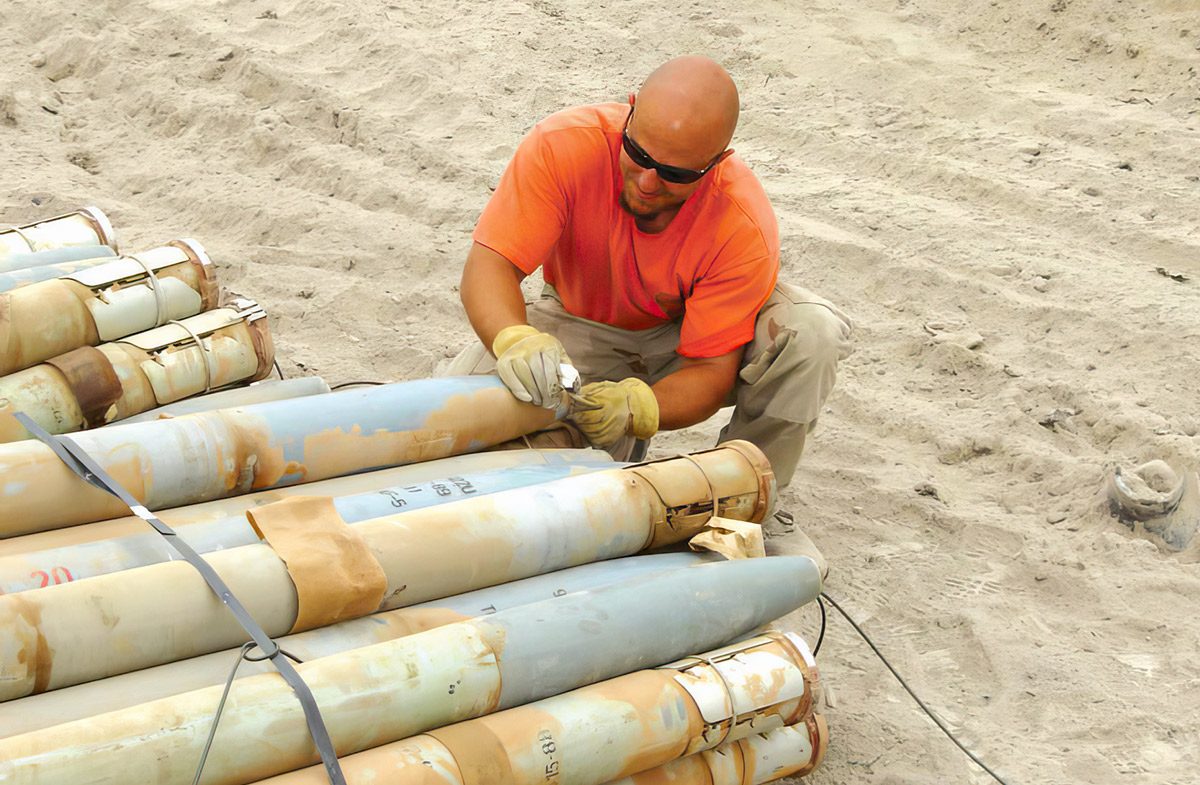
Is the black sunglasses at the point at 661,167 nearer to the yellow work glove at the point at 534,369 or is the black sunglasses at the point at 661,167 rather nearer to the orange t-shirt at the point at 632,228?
the orange t-shirt at the point at 632,228

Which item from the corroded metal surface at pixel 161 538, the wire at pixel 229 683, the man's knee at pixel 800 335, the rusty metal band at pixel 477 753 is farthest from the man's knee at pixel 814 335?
the wire at pixel 229 683

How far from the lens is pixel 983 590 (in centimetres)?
334

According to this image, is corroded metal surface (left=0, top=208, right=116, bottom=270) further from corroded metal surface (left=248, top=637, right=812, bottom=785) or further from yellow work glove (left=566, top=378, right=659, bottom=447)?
corroded metal surface (left=248, top=637, right=812, bottom=785)

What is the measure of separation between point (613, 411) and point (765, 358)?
0.49 metres

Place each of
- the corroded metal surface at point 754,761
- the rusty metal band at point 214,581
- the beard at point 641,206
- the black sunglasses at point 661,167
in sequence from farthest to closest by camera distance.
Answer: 1. the beard at point 641,206
2. the black sunglasses at point 661,167
3. the corroded metal surface at point 754,761
4. the rusty metal band at point 214,581

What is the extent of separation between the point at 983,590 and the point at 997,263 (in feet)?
5.65

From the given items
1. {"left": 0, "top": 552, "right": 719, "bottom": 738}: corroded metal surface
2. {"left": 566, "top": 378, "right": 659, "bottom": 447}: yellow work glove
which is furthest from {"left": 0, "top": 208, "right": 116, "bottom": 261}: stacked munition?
{"left": 0, "top": 552, "right": 719, "bottom": 738}: corroded metal surface

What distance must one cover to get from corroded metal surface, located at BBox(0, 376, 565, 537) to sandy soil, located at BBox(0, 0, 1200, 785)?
1.08m

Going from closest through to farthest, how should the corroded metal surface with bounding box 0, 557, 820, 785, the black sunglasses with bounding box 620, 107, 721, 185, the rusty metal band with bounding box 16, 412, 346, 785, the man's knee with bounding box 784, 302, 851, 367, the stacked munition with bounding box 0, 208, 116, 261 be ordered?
the corroded metal surface with bounding box 0, 557, 820, 785
the rusty metal band with bounding box 16, 412, 346, 785
the black sunglasses with bounding box 620, 107, 721, 185
the man's knee with bounding box 784, 302, 851, 367
the stacked munition with bounding box 0, 208, 116, 261

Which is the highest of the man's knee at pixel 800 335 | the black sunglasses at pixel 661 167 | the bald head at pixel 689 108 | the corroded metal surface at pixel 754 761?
the bald head at pixel 689 108

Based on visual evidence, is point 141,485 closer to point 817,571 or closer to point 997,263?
point 817,571

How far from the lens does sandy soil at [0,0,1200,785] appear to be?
3.11 metres

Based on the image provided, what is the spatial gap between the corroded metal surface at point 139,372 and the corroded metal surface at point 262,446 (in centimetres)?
40

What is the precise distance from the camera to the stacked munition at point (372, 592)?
194 cm
